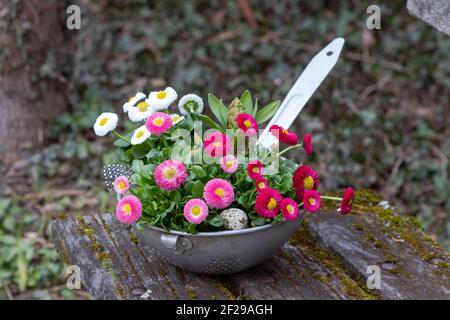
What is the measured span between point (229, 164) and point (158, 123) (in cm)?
17

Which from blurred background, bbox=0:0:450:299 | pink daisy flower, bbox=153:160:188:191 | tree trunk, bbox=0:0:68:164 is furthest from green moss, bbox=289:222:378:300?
tree trunk, bbox=0:0:68:164

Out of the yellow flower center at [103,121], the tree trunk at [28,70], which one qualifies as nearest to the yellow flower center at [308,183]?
the yellow flower center at [103,121]

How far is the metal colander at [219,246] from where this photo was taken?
1.31 metres

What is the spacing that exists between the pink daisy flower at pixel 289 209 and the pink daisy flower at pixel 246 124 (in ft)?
0.52

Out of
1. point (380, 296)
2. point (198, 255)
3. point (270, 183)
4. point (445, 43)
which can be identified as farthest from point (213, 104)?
point (445, 43)

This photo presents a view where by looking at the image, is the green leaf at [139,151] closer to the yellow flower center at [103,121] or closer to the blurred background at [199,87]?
the yellow flower center at [103,121]

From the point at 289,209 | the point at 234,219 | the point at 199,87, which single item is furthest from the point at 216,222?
the point at 199,87

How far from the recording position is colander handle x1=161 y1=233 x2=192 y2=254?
1.32m

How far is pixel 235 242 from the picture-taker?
1.32 metres

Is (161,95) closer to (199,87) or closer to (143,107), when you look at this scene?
(143,107)

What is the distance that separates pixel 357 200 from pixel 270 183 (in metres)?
0.53

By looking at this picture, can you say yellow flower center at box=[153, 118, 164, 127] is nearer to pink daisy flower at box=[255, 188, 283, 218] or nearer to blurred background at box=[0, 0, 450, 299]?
pink daisy flower at box=[255, 188, 283, 218]

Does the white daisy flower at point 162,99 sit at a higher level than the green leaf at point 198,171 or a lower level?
higher

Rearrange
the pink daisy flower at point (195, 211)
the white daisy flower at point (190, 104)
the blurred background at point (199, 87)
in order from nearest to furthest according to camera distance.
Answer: the pink daisy flower at point (195, 211), the white daisy flower at point (190, 104), the blurred background at point (199, 87)
